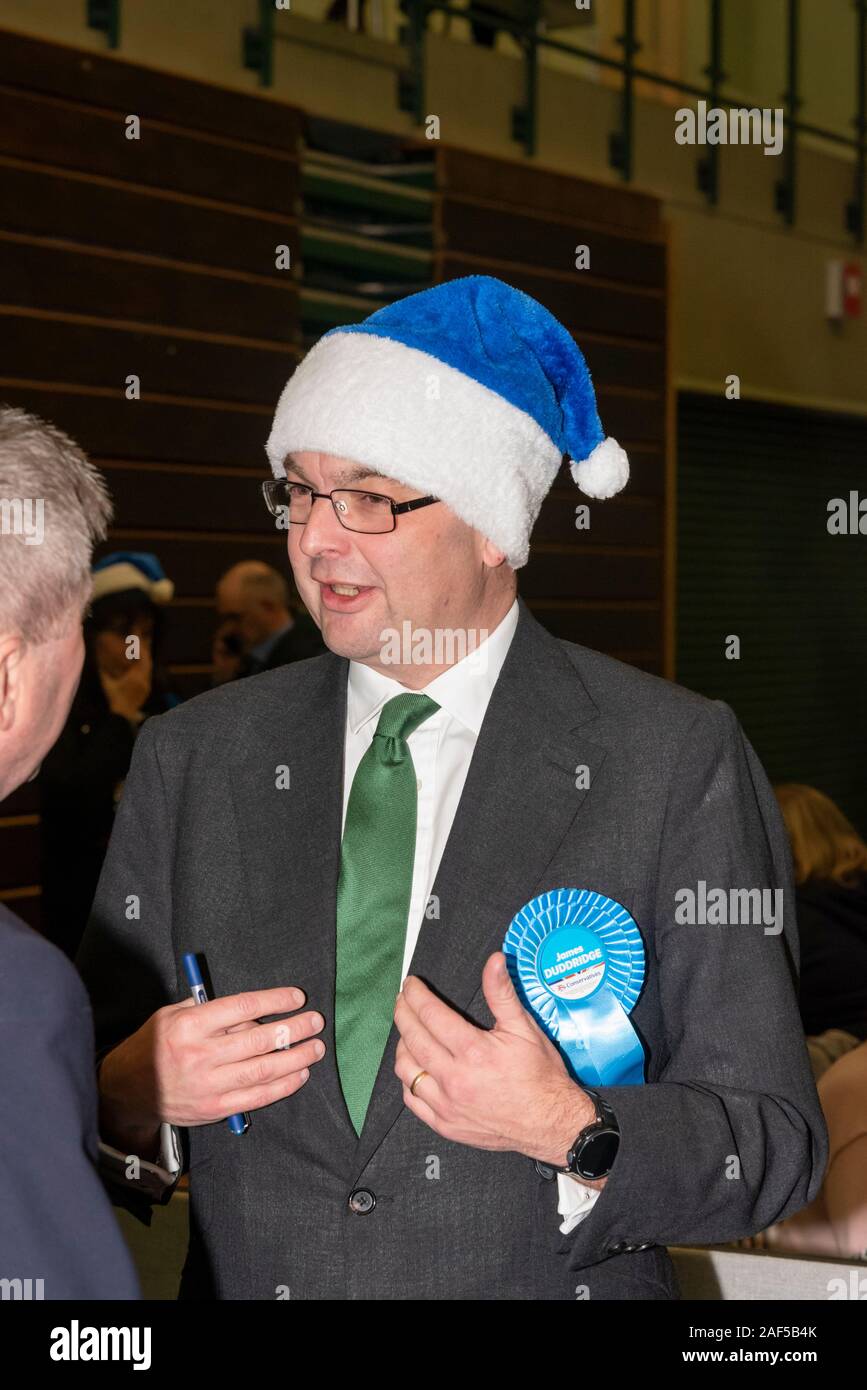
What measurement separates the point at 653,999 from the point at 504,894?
161 millimetres

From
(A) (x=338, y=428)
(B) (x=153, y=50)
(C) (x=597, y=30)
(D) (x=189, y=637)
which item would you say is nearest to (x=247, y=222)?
(B) (x=153, y=50)

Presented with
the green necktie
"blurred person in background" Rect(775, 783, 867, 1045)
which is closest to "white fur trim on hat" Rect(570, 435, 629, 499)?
the green necktie

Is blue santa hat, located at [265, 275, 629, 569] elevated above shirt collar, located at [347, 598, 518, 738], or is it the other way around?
blue santa hat, located at [265, 275, 629, 569]

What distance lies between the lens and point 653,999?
138 cm

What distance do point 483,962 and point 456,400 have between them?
21.2 inches

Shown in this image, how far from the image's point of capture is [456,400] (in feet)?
4.97

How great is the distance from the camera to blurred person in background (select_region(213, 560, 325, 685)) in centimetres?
479

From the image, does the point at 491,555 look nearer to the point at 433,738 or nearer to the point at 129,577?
the point at 433,738

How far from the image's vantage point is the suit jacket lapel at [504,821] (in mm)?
1354

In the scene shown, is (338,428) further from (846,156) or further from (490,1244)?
(846,156)

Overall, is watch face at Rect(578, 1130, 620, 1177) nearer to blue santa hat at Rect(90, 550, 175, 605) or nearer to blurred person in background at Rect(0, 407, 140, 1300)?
blurred person in background at Rect(0, 407, 140, 1300)

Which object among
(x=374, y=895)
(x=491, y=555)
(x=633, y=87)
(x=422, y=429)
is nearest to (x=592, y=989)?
(x=374, y=895)

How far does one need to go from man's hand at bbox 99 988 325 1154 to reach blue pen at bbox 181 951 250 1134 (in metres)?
0.04

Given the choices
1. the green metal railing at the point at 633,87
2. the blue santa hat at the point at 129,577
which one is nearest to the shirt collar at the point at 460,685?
the blue santa hat at the point at 129,577
